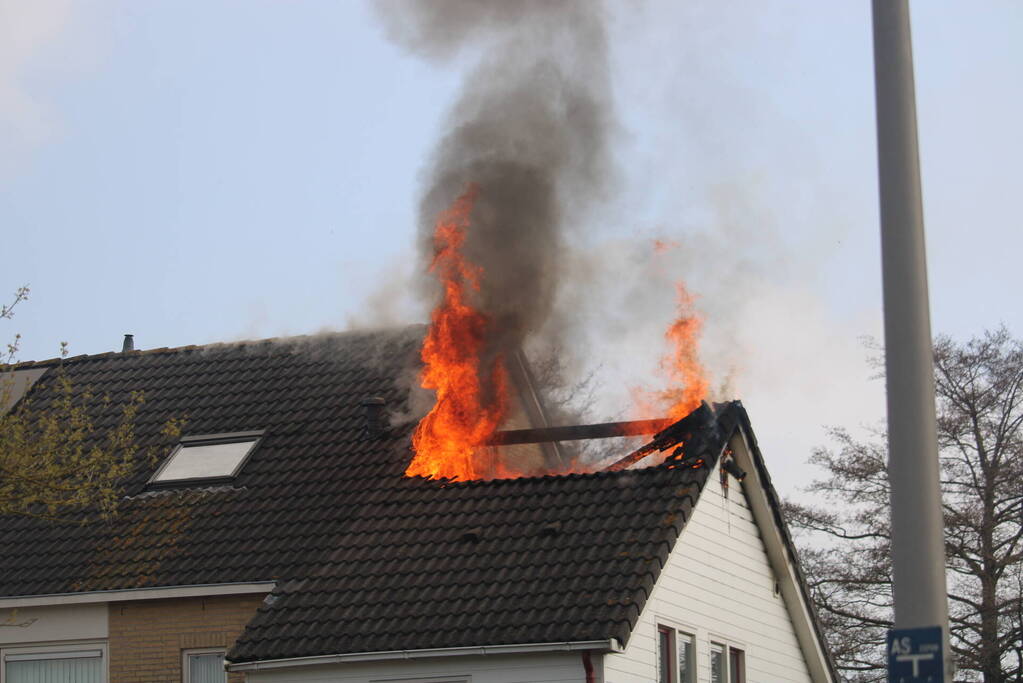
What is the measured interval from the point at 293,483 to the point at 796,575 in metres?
6.42

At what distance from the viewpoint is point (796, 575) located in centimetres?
1992

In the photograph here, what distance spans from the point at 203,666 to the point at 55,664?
192 cm

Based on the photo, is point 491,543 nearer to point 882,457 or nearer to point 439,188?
point 439,188

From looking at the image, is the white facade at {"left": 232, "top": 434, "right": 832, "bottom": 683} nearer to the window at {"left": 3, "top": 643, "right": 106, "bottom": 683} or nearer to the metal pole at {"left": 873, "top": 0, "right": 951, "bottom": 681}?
the window at {"left": 3, "top": 643, "right": 106, "bottom": 683}

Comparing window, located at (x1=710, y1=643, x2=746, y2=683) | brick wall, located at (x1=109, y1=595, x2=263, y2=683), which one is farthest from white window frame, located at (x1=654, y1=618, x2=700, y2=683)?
brick wall, located at (x1=109, y1=595, x2=263, y2=683)

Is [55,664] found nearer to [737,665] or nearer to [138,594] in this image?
[138,594]

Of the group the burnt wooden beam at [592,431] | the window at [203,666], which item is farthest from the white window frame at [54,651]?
the burnt wooden beam at [592,431]

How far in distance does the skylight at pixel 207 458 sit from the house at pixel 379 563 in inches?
1.3

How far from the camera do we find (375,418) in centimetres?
1961

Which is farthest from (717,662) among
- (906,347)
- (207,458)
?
(906,347)

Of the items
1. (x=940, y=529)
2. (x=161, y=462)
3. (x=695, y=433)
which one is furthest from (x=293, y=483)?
(x=940, y=529)

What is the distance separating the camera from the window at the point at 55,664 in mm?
18172

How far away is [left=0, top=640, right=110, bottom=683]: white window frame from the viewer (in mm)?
18109

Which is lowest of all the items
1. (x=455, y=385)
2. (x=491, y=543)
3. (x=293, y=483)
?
(x=491, y=543)
